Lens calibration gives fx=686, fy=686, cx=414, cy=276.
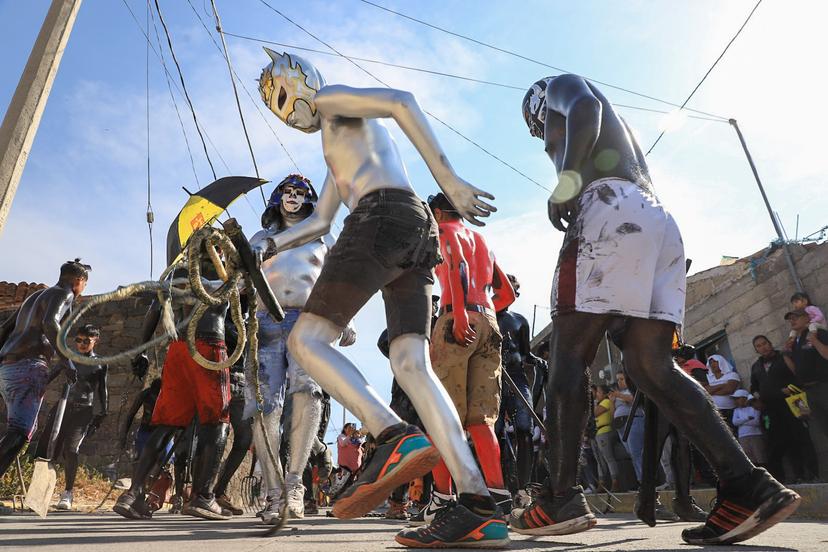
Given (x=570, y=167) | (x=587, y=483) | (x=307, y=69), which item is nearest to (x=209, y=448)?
(x=307, y=69)

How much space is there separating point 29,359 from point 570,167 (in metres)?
4.28

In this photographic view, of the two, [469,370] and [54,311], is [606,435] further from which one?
[54,311]

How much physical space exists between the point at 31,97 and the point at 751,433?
817cm

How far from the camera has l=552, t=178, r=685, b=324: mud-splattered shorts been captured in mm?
2537

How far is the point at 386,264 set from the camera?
240 cm

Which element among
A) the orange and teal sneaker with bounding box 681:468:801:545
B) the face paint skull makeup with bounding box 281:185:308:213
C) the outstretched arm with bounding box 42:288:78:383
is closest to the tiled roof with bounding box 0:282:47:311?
the outstretched arm with bounding box 42:288:78:383

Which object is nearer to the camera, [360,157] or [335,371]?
[335,371]

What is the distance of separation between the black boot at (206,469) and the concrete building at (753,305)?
707cm

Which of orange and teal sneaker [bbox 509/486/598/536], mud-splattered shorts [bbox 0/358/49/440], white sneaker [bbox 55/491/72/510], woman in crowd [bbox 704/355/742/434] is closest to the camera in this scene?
orange and teal sneaker [bbox 509/486/598/536]

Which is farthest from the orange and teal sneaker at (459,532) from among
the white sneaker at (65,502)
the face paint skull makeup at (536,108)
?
the white sneaker at (65,502)

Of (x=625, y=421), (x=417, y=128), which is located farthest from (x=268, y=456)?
(x=625, y=421)

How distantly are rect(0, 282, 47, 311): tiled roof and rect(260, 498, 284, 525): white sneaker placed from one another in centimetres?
1221

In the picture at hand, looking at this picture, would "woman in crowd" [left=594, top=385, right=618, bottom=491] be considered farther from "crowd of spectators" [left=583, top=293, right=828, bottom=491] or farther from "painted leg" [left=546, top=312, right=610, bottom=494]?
"painted leg" [left=546, top=312, right=610, bottom=494]

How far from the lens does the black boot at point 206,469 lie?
4.80 m
